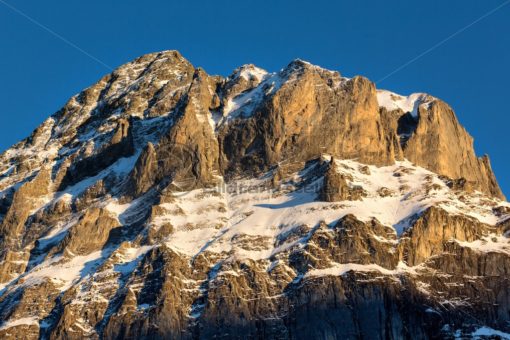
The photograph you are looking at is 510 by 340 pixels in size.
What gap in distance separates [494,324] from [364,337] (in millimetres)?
21922

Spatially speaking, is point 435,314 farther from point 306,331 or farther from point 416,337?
point 306,331

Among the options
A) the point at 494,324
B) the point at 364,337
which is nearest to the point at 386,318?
the point at 364,337

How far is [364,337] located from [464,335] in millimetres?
16270

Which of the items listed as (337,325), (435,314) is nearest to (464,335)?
(435,314)

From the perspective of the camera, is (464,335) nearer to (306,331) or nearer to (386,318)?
(386,318)

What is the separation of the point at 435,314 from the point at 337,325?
16.2 meters

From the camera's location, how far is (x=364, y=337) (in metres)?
196

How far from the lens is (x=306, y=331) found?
199 m

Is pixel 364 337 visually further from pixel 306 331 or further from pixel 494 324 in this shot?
pixel 494 324

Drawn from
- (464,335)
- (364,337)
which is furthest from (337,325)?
(464,335)

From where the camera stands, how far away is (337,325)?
198m

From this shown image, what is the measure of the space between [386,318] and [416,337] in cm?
573

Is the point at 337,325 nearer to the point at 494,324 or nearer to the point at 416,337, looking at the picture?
the point at 416,337

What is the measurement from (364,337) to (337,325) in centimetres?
507
